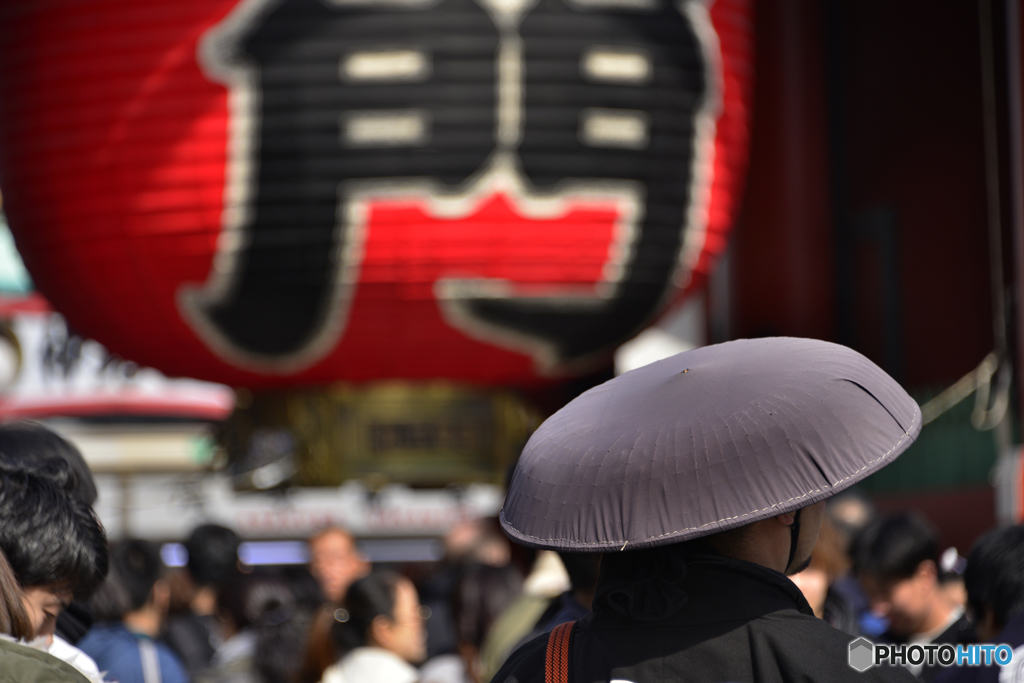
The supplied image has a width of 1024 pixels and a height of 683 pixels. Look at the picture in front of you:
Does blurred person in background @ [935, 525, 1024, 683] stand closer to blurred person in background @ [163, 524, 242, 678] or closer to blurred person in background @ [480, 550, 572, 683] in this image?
blurred person in background @ [480, 550, 572, 683]

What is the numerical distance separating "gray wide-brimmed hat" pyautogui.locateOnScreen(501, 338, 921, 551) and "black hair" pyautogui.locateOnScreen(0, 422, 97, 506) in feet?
2.24

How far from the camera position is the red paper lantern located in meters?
3.87

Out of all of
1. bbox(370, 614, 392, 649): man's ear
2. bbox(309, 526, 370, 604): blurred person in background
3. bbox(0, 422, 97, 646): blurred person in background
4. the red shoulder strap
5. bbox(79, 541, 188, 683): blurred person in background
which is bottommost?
bbox(309, 526, 370, 604): blurred person in background

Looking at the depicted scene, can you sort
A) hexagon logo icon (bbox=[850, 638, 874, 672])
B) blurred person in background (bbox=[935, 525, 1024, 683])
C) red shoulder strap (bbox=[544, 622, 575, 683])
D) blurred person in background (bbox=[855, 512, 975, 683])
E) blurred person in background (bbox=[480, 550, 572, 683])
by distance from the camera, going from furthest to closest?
blurred person in background (bbox=[855, 512, 975, 683]) < blurred person in background (bbox=[480, 550, 572, 683]) < blurred person in background (bbox=[935, 525, 1024, 683]) < red shoulder strap (bbox=[544, 622, 575, 683]) < hexagon logo icon (bbox=[850, 638, 874, 672])

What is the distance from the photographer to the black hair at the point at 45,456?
158cm

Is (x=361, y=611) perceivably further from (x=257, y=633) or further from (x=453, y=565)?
(x=453, y=565)

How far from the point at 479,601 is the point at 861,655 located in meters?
2.37

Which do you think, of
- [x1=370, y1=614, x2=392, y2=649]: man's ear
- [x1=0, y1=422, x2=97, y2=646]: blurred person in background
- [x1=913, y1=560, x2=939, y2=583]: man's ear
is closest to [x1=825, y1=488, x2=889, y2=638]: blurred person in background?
[x1=913, y1=560, x2=939, y2=583]: man's ear

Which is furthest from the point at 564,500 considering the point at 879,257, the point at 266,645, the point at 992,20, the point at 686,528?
the point at 879,257

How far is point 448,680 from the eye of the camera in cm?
318

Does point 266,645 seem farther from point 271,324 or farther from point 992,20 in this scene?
point 992,20

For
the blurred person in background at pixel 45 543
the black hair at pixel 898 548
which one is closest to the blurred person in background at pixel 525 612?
the black hair at pixel 898 548

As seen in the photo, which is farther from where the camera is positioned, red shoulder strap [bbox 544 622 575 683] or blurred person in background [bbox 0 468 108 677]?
blurred person in background [bbox 0 468 108 677]

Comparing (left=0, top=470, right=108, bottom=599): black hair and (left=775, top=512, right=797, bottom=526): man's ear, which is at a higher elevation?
(left=775, top=512, right=797, bottom=526): man's ear
